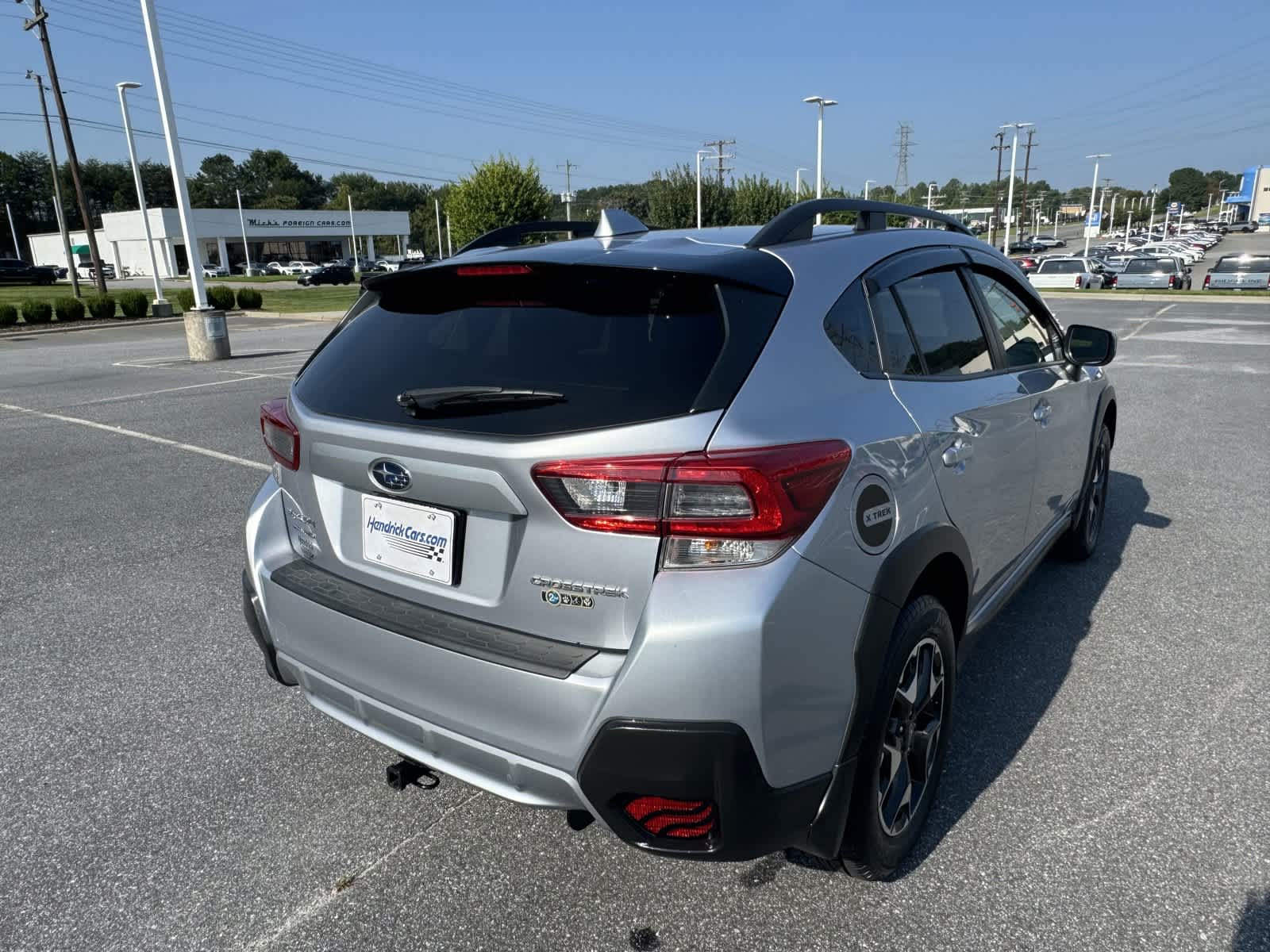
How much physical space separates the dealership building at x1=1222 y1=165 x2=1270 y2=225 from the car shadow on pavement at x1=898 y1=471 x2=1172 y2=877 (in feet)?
572

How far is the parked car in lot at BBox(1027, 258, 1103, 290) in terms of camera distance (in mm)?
32625

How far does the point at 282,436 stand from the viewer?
246 cm

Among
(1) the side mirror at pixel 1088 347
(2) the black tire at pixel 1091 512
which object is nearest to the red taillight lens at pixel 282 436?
(1) the side mirror at pixel 1088 347

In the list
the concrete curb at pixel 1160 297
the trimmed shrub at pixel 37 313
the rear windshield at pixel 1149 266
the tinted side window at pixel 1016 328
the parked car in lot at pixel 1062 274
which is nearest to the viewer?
the tinted side window at pixel 1016 328

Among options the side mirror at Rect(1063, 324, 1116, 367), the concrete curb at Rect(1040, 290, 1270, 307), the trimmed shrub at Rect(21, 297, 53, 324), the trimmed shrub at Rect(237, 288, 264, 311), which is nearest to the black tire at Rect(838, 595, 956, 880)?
the side mirror at Rect(1063, 324, 1116, 367)

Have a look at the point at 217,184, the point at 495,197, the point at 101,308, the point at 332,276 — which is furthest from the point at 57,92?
the point at 217,184

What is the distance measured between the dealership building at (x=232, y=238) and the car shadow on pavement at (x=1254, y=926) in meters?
80.4

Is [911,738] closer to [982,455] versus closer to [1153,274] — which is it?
[982,455]

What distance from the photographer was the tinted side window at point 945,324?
2639 millimetres

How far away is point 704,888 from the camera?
7.59 feet

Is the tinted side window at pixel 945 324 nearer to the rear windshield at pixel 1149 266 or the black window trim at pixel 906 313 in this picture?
the black window trim at pixel 906 313

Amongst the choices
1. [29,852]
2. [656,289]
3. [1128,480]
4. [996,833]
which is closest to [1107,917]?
[996,833]

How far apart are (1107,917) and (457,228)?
49.8m

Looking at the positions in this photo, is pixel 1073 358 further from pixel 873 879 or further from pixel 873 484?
pixel 873 879
